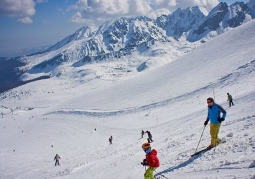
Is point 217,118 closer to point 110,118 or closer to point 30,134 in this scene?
point 110,118

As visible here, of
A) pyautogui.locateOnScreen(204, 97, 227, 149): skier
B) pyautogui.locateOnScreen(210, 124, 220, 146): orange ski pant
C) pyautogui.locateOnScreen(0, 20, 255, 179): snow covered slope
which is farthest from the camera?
pyautogui.locateOnScreen(0, 20, 255, 179): snow covered slope

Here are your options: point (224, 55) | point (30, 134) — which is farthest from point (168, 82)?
point (30, 134)

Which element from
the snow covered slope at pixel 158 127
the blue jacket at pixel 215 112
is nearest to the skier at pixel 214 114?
the blue jacket at pixel 215 112

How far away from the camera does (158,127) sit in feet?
116

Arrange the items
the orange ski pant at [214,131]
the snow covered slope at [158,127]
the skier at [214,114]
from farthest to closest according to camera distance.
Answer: the snow covered slope at [158,127]
the orange ski pant at [214,131]
the skier at [214,114]

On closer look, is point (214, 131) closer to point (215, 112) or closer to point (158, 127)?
point (215, 112)

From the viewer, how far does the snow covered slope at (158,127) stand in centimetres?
1105

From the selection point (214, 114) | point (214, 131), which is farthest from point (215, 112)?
point (214, 131)

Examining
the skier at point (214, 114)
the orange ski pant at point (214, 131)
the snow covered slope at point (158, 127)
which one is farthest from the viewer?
the snow covered slope at point (158, 127)

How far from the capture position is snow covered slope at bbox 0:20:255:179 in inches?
435

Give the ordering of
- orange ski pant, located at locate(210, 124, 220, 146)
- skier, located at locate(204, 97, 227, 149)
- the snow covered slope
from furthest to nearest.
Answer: the snow covered slope
orange ski pant, located at locate(210, 124, 220, 146)
skier, located at locate(204, 97, 227, 149)

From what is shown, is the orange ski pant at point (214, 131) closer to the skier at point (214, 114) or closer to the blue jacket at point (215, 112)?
the skier at point (214, 114)

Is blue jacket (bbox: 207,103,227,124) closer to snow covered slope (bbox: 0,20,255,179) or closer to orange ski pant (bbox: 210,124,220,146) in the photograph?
orange ski pant (bbox: 210,124,220,146)

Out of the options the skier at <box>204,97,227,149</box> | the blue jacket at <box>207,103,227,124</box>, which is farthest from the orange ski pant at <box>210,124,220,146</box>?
the blue jacket at <box>207,103,227,124</box>
